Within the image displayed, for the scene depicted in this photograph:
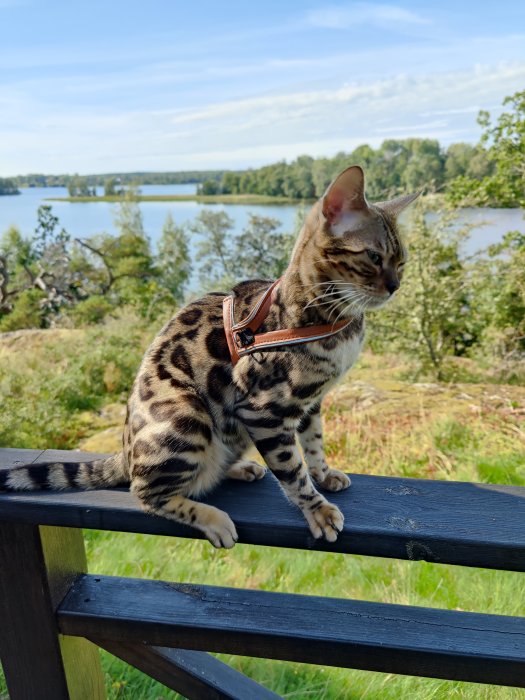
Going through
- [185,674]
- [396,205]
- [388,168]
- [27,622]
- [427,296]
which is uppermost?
[388,168]

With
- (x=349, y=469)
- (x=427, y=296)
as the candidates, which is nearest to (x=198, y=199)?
(x=427, y=296)

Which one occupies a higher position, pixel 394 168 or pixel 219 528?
pixel 394 168

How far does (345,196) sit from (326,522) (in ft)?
2.72

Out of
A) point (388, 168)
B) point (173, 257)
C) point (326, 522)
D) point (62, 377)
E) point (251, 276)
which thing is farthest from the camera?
point (173, 257)

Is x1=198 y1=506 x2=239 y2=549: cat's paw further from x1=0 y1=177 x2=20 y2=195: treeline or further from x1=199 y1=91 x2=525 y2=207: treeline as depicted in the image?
x1=0 y1=177 x2=20 y2=195: treeline

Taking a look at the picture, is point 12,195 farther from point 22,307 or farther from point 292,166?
point 292,166

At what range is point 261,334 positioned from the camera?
1.42 meters

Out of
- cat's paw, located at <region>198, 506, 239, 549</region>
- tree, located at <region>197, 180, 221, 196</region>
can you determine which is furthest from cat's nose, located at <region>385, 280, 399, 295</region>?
tree, located at <region>197, 180, 221, 196</region>

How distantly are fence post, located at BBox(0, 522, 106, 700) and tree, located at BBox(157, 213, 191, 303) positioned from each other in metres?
26.2

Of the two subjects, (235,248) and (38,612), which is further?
(235,248)

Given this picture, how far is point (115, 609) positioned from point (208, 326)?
2.46 ft

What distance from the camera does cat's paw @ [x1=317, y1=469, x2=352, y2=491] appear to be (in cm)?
145

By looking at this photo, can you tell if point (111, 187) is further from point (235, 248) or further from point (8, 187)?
point (235, 248)

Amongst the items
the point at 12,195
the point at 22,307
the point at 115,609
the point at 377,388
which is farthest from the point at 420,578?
the point at 12,195
